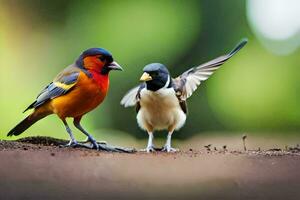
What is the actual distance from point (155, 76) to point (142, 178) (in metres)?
1.63

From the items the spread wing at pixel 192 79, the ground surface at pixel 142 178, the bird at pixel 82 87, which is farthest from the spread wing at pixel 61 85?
the ground surface at pixel 142 178

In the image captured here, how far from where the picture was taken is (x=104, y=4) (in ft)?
28.8

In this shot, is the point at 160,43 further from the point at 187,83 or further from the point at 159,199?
the point at 159,199

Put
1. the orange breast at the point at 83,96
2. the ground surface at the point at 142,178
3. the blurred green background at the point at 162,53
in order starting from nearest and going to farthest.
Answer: the ground surface at the point at 142,178 < the orange breast at the point at 83,96 < the blurred green background at the point at 162,53

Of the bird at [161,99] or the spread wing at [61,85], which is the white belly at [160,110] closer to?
the bird at [161,99]

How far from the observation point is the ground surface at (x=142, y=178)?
1.83 meters

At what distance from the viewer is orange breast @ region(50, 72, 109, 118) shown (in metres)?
3.37

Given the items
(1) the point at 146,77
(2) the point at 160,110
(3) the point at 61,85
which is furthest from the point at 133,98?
(3) the point at 61,85

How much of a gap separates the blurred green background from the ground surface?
5342 millimetres

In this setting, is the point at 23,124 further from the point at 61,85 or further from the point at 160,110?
the point at 160,110

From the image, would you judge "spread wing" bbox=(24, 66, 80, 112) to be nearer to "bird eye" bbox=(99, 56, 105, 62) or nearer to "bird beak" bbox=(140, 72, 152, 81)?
"bird eye" bbox=(99, 56, 105, 62)

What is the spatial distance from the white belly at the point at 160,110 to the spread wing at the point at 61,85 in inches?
17.2

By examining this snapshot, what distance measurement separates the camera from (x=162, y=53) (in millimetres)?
8312

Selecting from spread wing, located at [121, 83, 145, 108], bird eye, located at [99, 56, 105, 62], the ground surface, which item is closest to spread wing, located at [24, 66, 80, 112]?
bird eye, located at [99, 56, 105, 62]
